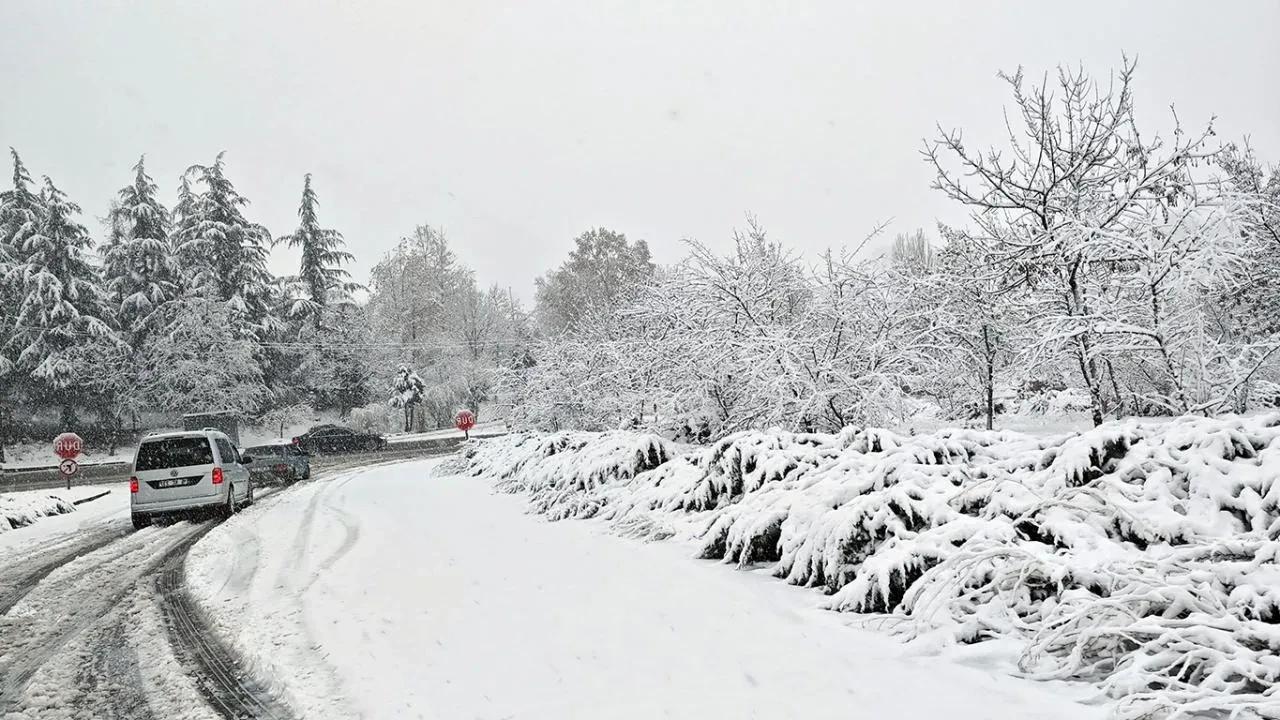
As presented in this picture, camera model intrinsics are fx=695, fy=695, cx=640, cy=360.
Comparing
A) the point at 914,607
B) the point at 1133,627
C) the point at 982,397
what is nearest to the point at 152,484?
the point at 914,607

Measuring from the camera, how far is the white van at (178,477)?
12.4 m

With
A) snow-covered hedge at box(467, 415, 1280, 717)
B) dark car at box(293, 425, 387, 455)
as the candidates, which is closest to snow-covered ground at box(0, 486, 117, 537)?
snow-covered hedge at box(467, 415, 1280, 717)

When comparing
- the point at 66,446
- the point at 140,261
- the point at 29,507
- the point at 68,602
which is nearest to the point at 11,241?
the point at 140,261

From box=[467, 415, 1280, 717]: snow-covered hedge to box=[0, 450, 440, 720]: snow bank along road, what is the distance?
409cm

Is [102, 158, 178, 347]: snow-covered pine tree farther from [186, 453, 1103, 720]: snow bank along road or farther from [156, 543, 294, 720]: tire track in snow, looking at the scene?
[156, 543, 294, 720]: tire track in snow

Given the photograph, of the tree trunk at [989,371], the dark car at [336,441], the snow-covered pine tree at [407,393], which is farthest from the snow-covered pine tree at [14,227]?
the tree trunk at [989,371]

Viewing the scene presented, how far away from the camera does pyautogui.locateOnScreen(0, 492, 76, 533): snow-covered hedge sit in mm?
13094

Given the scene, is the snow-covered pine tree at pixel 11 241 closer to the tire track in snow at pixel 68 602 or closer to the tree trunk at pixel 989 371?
the tire track in snow at pixel 68 602

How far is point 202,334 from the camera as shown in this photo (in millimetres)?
39438

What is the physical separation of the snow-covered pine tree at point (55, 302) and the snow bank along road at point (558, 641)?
3641 centimetres

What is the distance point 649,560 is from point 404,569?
2606 mm

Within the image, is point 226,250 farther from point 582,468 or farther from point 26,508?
point 582,468

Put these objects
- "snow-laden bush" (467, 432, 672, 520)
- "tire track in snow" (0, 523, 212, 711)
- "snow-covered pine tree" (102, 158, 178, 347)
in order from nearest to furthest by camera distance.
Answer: "tire track in snow" (0, 523, 212, 711) < "snow-laden bush" (467, 432, 672, 520) < "snow-covered pine tree" (102, 158, 178, 347)

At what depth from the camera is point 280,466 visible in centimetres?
2255
